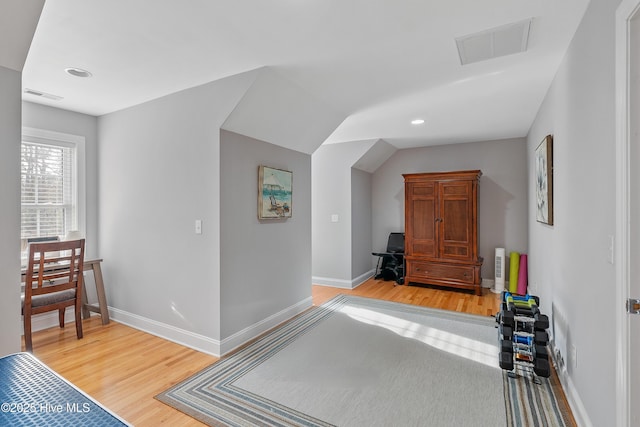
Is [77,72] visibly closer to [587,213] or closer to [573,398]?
[587,213]

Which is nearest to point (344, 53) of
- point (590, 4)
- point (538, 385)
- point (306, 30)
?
point (306, 30)

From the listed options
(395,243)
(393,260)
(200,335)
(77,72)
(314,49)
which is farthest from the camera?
(395,243)

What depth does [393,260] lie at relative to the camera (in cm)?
538

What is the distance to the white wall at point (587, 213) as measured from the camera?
140cm

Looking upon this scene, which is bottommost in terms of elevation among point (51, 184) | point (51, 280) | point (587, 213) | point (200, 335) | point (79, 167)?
point (200, 335)

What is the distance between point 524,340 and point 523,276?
2551 millimetres

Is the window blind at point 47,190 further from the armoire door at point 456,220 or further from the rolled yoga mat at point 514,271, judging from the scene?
the rolled yoga mat at point 514,271

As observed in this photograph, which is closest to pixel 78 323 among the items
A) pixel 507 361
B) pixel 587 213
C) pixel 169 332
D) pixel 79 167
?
pixel 169 332

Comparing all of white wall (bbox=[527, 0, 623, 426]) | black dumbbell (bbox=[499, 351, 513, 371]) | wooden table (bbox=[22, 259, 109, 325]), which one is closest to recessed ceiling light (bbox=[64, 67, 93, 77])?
wooden table (bbox=[22, 259, 109, 325])

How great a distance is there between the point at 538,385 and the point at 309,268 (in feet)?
8.03

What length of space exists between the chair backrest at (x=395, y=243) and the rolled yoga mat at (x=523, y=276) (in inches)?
67.6

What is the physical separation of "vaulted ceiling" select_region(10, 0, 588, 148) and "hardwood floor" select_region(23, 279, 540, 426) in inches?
80.5

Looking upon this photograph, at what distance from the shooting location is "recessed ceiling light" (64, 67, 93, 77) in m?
2.43

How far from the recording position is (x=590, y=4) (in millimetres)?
1653
